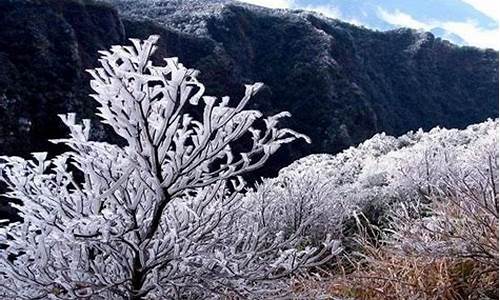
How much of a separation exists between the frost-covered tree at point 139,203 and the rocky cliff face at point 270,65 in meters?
16.7

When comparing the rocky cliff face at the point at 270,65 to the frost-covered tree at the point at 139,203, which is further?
the rocky cliff face at the point at 270,65

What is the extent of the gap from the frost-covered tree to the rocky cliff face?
54.9ft

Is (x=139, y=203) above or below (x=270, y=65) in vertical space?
above

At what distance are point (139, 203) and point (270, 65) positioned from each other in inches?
1353

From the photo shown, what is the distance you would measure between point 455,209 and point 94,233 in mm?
1985

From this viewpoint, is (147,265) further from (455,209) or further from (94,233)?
(455,209)

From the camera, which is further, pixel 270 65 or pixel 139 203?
pixel 270 65

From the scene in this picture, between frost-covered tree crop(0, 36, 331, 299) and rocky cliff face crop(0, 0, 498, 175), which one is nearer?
frost-covered tree crop(0, 36, 331, 299)

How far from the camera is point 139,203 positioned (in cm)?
269

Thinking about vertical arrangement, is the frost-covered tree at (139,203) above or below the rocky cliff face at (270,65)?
above

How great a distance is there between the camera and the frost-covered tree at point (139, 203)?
2.42 meters

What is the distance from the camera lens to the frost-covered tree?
2422 millimetres

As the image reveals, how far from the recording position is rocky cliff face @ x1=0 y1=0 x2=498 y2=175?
21828 mm

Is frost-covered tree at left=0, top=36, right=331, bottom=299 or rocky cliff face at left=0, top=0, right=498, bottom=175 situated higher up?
frost-covered tree at left=0, top=36, right=331, bottom=299
